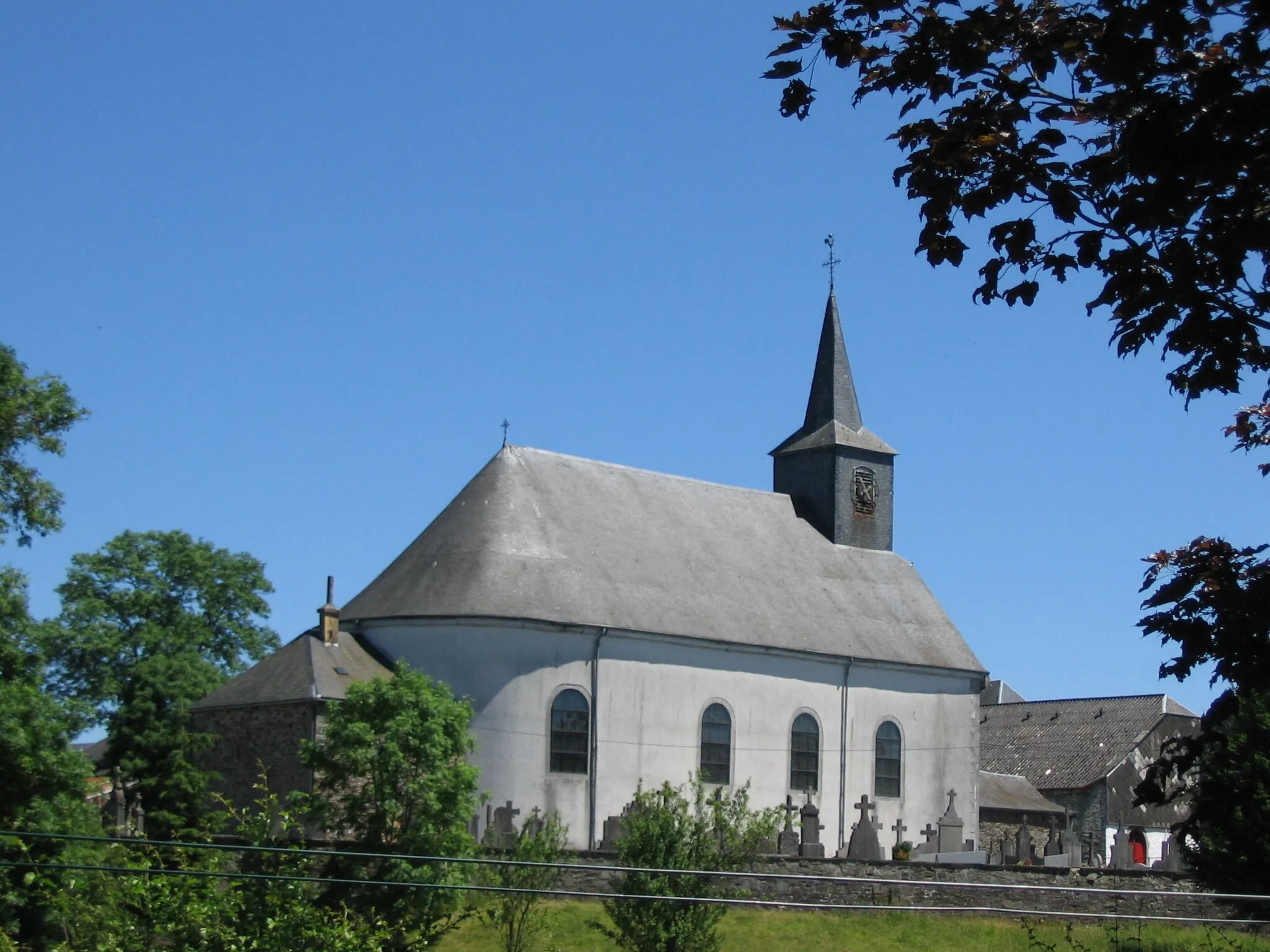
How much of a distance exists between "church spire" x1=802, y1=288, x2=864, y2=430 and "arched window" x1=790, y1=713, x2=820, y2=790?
8.53 meters

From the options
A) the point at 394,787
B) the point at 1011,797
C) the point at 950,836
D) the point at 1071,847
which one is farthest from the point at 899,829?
the point at 394,787

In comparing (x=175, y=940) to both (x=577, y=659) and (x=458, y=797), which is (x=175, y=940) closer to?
(x=458, y=797)

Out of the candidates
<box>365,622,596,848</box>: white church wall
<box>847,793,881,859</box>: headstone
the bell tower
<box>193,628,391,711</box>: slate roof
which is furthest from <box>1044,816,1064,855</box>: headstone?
<box>193,628,391,711</box>: slate roof

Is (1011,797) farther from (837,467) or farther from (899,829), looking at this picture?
(837,467)

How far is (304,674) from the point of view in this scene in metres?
31.1

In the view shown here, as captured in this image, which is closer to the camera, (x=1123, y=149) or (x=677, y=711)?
(x=1123, y=149)

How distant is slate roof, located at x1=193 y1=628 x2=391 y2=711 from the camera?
101 feet

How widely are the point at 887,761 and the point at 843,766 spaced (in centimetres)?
153

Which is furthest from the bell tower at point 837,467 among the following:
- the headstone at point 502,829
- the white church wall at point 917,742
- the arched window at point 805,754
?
the headstone at point 502,829

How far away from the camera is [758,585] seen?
121 feet

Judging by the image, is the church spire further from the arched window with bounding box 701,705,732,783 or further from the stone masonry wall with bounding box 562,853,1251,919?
the stone masonry wall with bounding box 562,853,1251,919

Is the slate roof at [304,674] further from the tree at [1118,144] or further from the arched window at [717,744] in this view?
the tree at [1118,144]

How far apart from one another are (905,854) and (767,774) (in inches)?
154

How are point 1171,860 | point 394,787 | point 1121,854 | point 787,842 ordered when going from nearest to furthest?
point 394,787
point 787,842
point 1171,860
point 1121,854
